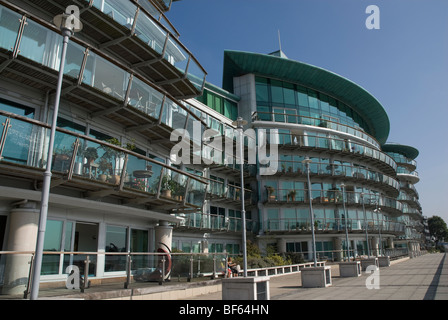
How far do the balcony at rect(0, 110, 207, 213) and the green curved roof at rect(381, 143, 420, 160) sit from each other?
74.2 meters

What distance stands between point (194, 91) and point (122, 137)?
6.08 meters

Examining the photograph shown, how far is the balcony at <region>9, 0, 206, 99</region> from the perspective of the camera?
14086 mm

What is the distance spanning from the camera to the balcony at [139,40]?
46.2 feet

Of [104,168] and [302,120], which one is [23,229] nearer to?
[104,168]

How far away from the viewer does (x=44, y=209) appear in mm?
7801

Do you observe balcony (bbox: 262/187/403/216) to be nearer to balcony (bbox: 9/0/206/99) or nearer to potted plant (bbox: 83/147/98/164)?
balcony (bbox: 9/0/206/99)

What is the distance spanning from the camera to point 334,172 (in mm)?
37812

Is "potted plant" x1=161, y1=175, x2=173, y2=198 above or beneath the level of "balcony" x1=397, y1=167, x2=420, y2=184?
beneath

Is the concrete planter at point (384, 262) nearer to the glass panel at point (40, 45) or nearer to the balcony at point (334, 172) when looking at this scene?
the balcony at point (334, 172)

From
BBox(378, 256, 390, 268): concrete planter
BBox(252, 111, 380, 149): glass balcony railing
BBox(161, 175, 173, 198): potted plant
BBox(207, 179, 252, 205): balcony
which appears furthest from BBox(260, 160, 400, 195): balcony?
BBox(161, 175, 173, 198): potted plant

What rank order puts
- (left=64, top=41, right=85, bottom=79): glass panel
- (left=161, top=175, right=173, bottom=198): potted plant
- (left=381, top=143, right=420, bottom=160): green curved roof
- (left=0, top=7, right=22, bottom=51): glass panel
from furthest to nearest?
(left=381, top=143, right=420, bottom=160): green curved roof < (left=161, top=175, right=173, bottom=198): potted plant < (left=64, top=41, right=85, bottom=79): glass panel < (left=0, top=7, right=22, bottom=51): glass panel

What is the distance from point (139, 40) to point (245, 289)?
1132 centimetres

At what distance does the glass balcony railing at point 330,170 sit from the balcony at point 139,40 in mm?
17161

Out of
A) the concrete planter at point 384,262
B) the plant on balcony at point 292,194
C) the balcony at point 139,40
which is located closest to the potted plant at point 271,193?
the plant on balcony at point 292,194
